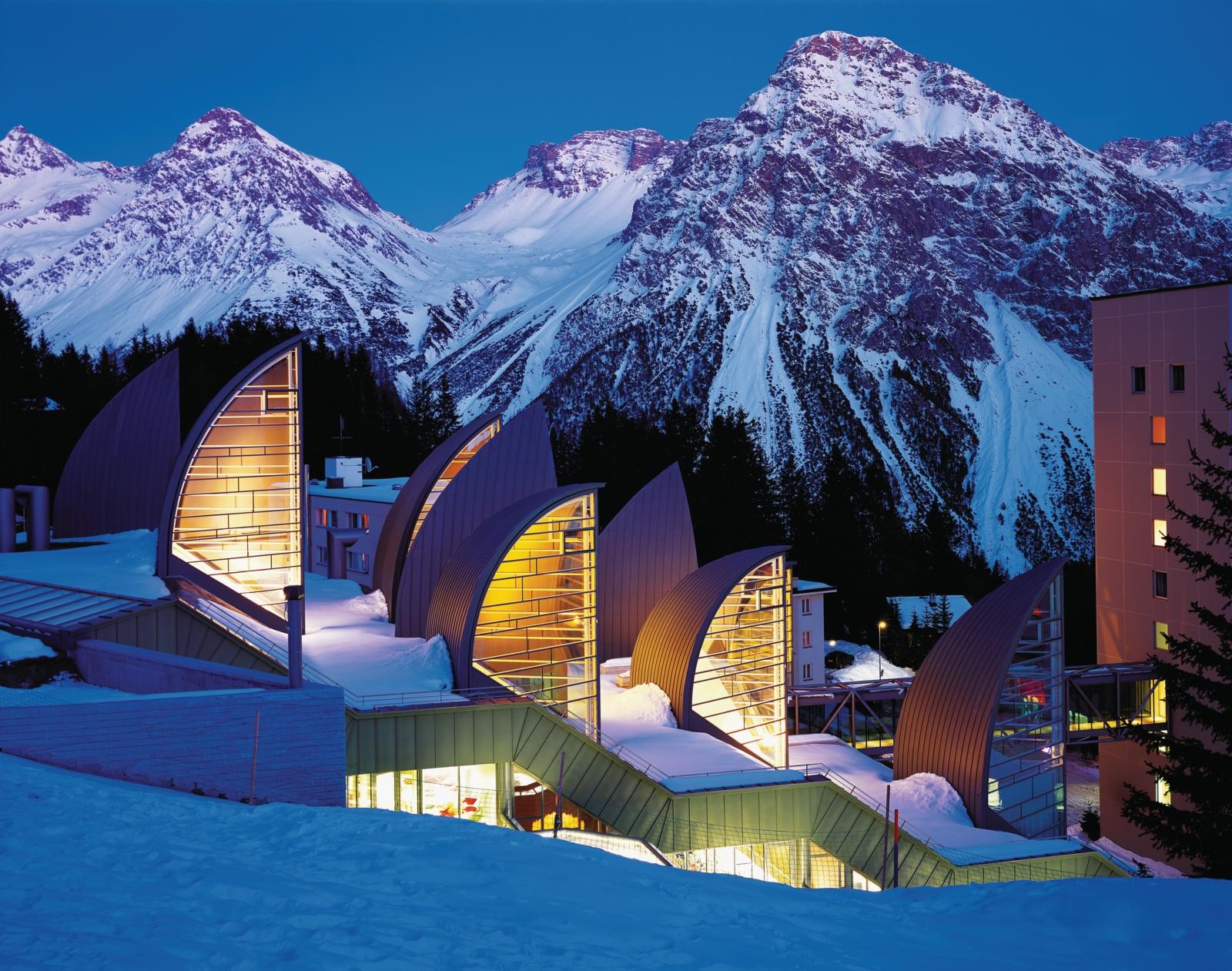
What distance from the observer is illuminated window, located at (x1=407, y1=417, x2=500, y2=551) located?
3925 centimetres

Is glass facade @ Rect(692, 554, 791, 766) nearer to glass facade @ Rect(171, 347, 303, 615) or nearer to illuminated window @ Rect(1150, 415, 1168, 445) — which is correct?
glass facade @ Rect(171, 347, 303, 615)

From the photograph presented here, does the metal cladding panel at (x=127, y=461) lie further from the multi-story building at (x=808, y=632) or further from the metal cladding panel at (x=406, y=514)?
the multi-story building at (x=808, y=632)

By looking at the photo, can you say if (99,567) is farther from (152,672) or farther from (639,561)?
(639,561)

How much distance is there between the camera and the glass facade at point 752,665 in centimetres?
3341

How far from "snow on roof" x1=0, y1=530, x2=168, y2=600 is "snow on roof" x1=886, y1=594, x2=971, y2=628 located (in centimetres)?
4730

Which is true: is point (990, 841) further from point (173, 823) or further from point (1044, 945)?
point (173, 823)

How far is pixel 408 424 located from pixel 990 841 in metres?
70.7

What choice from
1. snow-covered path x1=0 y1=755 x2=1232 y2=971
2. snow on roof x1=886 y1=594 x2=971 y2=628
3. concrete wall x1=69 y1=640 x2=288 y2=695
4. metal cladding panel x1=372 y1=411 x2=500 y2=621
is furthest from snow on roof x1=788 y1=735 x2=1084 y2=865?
snow on roof x1=886 y1=594 x2=971 y2=628

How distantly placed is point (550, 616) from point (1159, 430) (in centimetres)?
1991

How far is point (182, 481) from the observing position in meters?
31.5

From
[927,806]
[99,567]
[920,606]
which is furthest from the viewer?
[920,606]

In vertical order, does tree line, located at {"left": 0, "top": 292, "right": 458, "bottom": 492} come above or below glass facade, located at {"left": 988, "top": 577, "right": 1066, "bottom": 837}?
above

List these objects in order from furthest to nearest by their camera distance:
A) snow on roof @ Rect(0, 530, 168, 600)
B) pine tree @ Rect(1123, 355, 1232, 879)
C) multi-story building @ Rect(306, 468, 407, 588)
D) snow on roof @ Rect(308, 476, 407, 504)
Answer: snow on roof @ Rect(308, 476, 407, 504) → multi-story building @ Rect(306, 468, 407, 588) → snow on roof @ Rect(0, 530, 168, 600) → pine tree @ Rect(1123, 355, 1232, 879)

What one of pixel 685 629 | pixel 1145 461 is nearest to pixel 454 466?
pixel 685 629
